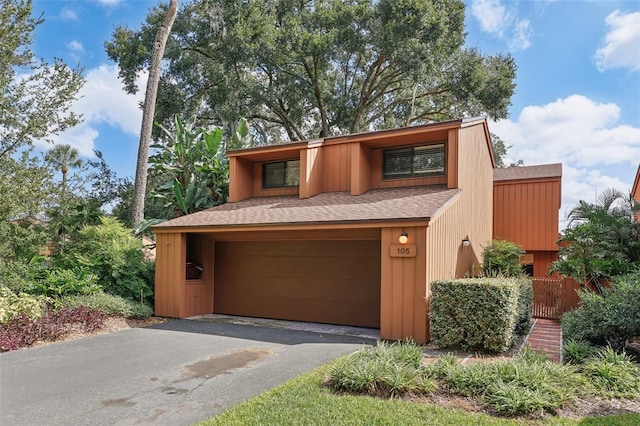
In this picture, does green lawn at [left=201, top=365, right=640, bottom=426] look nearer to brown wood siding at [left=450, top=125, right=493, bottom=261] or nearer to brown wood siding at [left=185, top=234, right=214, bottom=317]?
brown wood siding at [left=450, top=125, right=493, bottom=261]

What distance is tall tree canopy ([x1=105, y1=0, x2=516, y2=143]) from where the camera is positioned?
1834cm

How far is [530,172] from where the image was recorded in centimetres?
1425

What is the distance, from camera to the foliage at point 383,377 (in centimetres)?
486

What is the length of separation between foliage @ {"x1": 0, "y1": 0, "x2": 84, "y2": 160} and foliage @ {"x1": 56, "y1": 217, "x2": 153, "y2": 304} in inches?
118

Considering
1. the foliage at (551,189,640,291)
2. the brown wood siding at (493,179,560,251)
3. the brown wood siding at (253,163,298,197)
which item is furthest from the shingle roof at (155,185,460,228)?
the brown wood siding at (493,179,560,251)

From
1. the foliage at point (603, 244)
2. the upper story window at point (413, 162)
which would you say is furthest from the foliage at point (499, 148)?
the upper story window at point (413, 162)

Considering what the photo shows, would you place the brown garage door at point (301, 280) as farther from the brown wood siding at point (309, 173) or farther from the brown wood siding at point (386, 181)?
the brown wood siding at point (386, 181)

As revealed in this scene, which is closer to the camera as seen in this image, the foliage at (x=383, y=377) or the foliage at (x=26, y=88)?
the foliage at (x=383, y=377)

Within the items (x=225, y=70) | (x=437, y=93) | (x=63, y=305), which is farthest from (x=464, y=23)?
(x=63, y=305)

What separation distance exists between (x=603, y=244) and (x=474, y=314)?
5.07m

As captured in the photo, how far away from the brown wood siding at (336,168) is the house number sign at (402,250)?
Answer: 13.2 ft

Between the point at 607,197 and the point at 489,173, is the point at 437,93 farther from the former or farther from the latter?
the point at 607,197

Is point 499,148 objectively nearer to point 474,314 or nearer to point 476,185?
point 476,185

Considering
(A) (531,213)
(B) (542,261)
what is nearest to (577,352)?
(B) (542,261)
